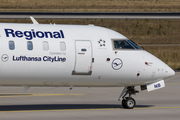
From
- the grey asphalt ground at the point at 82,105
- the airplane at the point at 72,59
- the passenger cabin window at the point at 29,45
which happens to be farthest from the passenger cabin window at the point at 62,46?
the grey asphalt ground at the point at 82,105

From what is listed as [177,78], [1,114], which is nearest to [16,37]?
[1,114]

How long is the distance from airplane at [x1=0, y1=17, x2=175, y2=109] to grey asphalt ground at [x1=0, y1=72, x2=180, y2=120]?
45.2 inches

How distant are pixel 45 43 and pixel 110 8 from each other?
66.1m

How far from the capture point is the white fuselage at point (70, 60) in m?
15.1

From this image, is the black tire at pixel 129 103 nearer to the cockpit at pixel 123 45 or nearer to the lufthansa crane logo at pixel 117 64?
the lufthansa crane logo at pixel 117 64

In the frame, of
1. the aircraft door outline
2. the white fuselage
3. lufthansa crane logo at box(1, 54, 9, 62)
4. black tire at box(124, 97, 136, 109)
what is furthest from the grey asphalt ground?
lufthansa crane logo at box(1, 54, 9, 62)

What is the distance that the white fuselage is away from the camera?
49.6 ft

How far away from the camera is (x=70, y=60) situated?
51.5 ft

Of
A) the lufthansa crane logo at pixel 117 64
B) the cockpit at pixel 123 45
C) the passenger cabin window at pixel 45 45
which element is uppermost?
the passenger cabin window at pixel 45 45

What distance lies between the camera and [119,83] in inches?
663

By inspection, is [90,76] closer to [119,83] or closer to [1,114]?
[119,83]

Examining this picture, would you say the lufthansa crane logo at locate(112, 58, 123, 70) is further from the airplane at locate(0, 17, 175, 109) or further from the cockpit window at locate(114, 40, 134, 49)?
the cockpit window at locate(114, 40, 134, 49)

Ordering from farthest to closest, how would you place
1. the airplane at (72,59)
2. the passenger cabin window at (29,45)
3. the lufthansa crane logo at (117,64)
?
the lufthansa crane logo at (117,64) < the passenger cabin window at (29,45) < the airplane at (72,59)

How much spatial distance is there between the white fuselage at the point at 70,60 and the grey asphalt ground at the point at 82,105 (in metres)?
1.26
